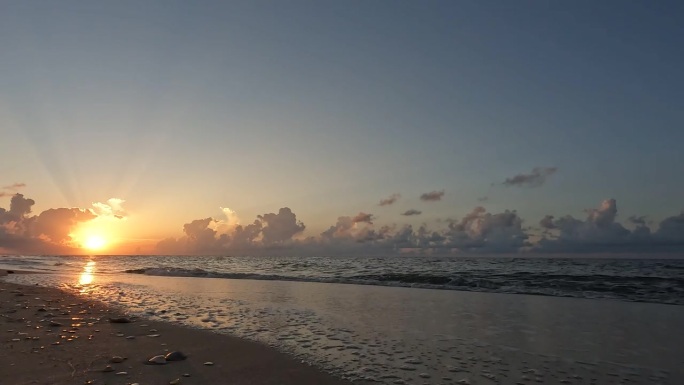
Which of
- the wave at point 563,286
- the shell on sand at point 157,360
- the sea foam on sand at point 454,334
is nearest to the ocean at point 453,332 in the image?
the sea foam on sand at point 454,334

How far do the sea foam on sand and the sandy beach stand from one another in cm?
75

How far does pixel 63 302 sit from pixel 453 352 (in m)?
15.3

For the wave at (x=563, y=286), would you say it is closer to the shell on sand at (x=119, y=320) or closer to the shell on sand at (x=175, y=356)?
the shell on sand at (x=119, y=320)

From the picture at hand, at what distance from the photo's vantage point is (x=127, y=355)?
8.10m

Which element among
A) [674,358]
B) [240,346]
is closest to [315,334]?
[240,346]

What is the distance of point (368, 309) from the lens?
15.2 meters

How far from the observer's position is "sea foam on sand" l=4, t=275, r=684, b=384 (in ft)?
24.8

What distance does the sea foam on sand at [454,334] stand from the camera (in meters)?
7.55

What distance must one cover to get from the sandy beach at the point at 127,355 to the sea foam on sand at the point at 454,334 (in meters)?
0.75

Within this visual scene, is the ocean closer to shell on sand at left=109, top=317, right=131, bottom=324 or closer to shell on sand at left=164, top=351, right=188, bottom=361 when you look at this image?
shell on sand at left=109, top=317, right=131, bottom=324

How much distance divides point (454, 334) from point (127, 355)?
751 centimetres

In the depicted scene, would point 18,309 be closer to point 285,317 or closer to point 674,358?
point 285,317

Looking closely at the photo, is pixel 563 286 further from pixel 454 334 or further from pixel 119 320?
pixel 119 320

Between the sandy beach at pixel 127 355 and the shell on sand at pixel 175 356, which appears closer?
the sandy beach at pixel 127 355
